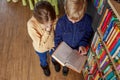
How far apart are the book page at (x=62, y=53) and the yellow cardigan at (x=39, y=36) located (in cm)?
12

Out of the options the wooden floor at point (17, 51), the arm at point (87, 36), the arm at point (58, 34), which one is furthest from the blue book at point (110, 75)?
the wooden floor at point (17, 51)

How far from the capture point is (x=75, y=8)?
120 cm

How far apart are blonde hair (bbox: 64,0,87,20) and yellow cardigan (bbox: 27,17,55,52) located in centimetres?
25

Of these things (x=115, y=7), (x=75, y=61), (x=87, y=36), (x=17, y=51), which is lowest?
(x=17, y=51)

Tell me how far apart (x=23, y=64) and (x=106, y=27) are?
1.01 metres

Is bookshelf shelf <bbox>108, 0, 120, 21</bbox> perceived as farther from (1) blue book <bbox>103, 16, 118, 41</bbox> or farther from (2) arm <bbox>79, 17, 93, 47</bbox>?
(2) arm <bbox>79, 17, 93, 47</bbox>

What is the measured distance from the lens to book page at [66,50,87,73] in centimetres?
133

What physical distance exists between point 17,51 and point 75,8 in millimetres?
993

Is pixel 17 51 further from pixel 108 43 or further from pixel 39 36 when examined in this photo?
pixel 108 43

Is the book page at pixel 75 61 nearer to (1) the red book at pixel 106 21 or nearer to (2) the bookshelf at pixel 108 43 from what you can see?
(2) the bookshelf at pixel 108 43

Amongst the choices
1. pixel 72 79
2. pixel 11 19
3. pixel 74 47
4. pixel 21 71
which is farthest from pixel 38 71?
pixel 11 19

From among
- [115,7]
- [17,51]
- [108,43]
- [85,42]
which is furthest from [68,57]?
[17,51]

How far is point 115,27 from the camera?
1.04 meters

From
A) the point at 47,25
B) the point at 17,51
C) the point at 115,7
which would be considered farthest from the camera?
the point at 17,51
